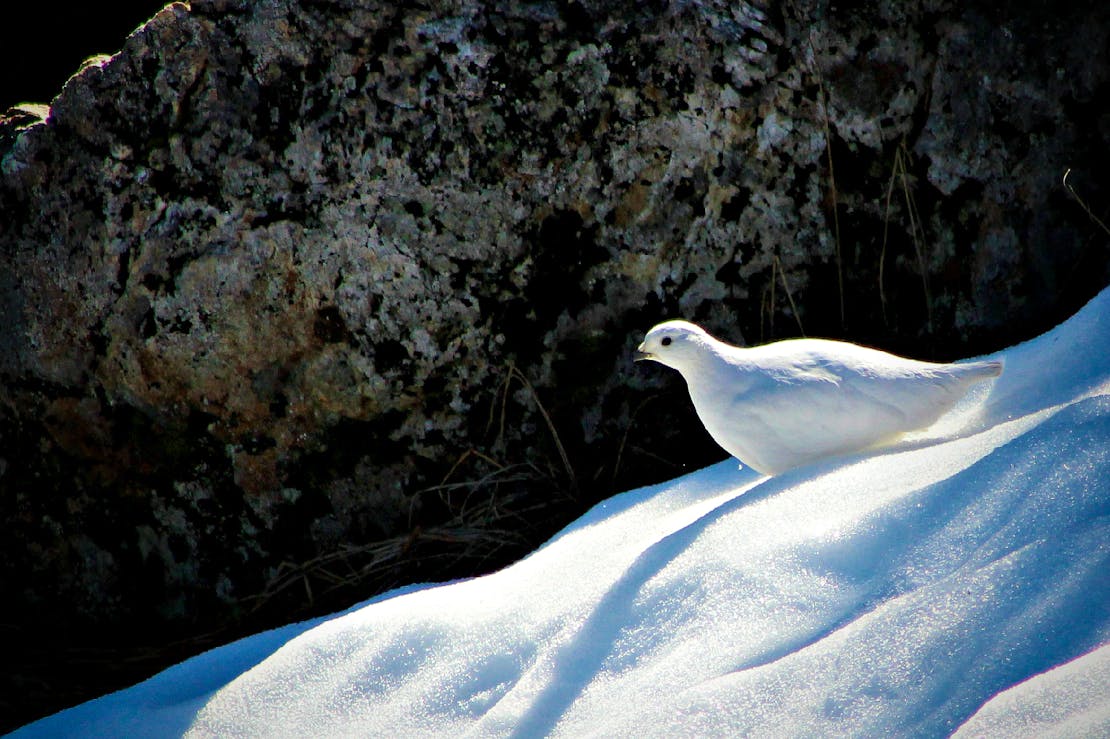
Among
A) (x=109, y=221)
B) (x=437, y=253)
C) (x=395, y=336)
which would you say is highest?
(x=109, y=221)

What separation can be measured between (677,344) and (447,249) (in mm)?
861

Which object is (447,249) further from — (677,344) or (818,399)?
(818,399)

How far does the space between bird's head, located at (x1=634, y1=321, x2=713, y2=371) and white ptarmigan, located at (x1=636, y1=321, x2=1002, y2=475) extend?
5cm

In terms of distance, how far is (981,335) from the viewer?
324 cm

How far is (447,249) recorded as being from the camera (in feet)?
10.1

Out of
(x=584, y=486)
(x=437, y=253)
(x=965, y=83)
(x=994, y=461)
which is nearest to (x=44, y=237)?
(x=437, y=253)

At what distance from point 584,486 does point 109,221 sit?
1734 millimetres

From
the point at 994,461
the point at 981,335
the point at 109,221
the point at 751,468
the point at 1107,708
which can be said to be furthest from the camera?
the point at 981,335

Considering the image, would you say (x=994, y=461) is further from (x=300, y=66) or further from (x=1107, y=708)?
(x=300, y=66)

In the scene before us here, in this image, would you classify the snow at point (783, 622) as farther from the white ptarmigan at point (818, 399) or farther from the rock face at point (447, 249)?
the rock face at point (447, 249)

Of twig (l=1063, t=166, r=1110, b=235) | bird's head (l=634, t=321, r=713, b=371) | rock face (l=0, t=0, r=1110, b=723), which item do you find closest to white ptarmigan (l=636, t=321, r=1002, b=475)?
bird's head (l=634, t=321, r=713, b=371)

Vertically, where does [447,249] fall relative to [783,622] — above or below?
above

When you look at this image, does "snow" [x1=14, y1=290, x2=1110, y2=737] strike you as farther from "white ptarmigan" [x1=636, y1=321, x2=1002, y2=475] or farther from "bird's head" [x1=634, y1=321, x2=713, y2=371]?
"bird's head" [x1=634, y1=321, x2=713, y2=371]

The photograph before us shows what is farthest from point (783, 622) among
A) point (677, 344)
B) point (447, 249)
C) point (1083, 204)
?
point (1083, 204)
